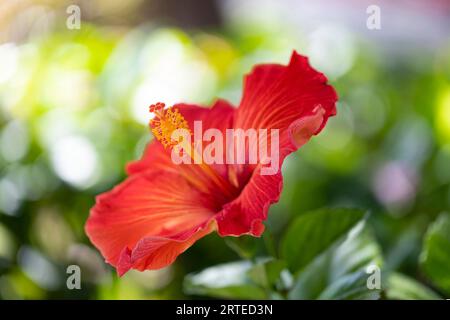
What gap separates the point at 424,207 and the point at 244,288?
35 centimetres

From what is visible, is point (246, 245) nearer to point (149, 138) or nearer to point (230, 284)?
point (230, 284)

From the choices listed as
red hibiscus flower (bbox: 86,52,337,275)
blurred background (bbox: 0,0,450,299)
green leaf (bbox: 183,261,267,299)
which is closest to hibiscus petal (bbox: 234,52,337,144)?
red hibiscus flower (bbox: 86,52,337,275)

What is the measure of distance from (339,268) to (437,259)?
7 centimetres

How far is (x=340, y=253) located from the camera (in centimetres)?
48

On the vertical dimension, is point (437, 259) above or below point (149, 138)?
below

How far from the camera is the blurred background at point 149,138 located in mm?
677

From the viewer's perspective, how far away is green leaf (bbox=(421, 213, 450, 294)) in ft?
1.44

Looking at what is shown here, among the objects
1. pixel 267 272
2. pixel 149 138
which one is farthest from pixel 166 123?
pixel 149 138

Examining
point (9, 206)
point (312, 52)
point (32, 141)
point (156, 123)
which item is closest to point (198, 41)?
point (312, 52)

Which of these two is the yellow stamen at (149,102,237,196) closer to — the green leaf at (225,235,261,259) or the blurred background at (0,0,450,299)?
the green leaf at (225,235,261,259)

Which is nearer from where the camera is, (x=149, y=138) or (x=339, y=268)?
(x=339, y=268)

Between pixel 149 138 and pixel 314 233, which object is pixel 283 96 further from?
pixel 149 138

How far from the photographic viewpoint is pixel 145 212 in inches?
17.0

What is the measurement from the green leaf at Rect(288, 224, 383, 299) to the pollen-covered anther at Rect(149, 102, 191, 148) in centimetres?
13
